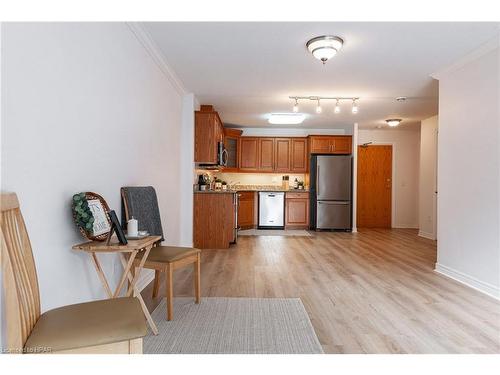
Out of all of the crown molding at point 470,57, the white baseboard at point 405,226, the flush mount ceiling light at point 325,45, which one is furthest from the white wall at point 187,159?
the white baseboard at point 405,226

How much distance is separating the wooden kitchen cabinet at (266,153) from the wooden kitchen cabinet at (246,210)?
0.75 m

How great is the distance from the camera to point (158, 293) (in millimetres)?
3102

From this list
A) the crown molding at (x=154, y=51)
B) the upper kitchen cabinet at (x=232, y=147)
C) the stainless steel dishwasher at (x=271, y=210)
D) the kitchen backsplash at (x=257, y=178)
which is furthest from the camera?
the kitchen backsplash at (x=257, y=178)

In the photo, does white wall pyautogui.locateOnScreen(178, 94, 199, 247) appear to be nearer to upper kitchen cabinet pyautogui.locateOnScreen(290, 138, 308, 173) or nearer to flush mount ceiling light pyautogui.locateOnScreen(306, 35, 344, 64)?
flush mount ceiling light pyautogui.locateOnScreen(306, 35, 344, 64)

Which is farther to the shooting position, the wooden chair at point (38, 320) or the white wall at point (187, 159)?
the white wall at point (187, 159)

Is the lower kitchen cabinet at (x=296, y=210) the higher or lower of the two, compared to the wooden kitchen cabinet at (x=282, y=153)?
lower

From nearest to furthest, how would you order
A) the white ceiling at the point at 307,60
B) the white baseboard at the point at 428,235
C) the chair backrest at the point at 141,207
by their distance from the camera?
the chair backrest at the point at 141,207 < the white ceiling at the point at 307,60 < the white baseboard at the point at 428,235

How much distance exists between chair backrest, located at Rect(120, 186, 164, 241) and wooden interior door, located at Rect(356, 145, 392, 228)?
620 centimetres

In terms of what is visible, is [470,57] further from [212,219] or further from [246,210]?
[246,210]

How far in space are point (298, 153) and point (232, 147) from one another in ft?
4.96

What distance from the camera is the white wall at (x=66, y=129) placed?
4.86 ft

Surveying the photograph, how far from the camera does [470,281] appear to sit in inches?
133

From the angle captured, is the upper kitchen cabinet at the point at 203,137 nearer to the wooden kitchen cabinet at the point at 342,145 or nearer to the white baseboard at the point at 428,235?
the wooden kitchen cabinet at the point at 342,145
